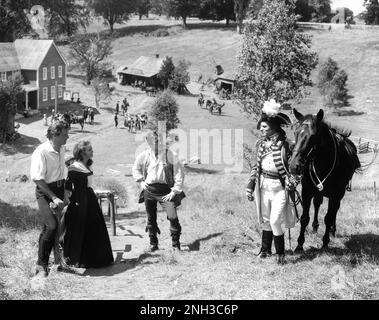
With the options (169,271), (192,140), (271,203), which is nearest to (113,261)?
(169,271)

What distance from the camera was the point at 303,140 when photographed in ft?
22.6

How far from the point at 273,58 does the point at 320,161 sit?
1999cm

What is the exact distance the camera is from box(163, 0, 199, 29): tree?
87000 millimetres

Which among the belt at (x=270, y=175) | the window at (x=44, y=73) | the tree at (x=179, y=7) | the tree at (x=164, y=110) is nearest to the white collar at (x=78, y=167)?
the belt at (x=270, y=175)

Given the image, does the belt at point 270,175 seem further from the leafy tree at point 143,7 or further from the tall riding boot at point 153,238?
the leafy tree at point 143,7

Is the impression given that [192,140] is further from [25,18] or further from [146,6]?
[146,6]

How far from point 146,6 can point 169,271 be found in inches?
4039

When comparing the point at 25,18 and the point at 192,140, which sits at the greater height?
the point at 25,18

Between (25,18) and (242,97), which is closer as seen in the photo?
(242,97)

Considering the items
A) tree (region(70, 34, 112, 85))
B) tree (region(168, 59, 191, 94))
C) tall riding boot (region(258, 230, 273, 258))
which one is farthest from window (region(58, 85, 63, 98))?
tall riding boot (region(258, 230, 273, 258))

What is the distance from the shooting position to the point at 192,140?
3806cm

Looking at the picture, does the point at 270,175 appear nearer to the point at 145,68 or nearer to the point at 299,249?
the point at 299,249

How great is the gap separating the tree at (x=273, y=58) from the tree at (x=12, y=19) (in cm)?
4977

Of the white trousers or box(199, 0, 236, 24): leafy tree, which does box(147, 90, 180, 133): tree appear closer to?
the white trousers
